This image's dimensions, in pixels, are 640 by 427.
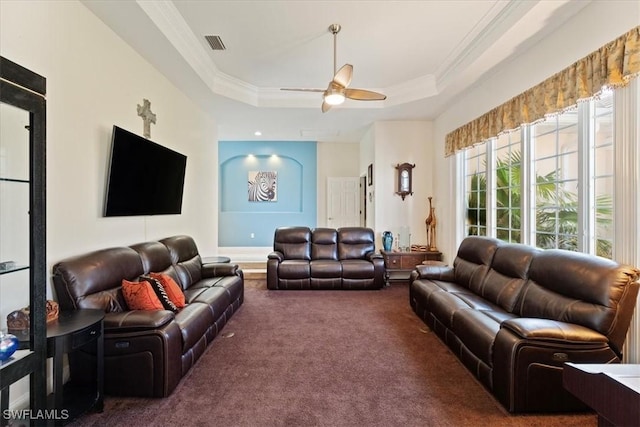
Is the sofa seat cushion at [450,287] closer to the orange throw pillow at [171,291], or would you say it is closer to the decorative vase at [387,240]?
the decorative vase at [387,240]

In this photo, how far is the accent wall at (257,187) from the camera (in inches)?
326

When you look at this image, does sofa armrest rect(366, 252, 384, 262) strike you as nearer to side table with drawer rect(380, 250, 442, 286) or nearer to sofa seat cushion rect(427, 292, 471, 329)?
side table with drawer rect(380, 250, 442, 286)

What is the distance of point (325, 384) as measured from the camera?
7.71 feet

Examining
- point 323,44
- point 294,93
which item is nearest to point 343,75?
point 323,44

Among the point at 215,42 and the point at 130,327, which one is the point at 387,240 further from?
the point at 130,327

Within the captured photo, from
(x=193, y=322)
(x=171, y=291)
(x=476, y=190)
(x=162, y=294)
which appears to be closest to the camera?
(x=193, y=322)

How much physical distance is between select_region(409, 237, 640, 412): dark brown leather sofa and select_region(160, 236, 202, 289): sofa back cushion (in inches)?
109

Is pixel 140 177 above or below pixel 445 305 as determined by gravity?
above

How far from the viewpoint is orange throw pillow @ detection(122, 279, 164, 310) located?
2502 mm

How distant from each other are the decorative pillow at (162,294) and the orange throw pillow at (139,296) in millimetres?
79

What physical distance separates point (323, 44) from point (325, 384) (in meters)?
3.48

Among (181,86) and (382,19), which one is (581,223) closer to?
(382,19)

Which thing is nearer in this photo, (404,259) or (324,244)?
(404,259)

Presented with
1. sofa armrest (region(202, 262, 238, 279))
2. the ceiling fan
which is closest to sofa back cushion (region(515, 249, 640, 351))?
the ceiling fan
